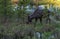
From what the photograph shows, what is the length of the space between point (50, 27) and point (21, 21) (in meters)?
1.51

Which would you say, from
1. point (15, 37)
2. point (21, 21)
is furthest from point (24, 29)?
point (21, 21)

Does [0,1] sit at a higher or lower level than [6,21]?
higher

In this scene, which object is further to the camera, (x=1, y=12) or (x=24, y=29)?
(x=1, y=12)

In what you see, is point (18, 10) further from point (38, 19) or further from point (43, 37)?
point (43, 37)

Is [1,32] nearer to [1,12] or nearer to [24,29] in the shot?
[24,29]

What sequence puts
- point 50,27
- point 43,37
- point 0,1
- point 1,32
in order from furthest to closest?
point 0,1, point 50,27, point 1,32, point 43,37

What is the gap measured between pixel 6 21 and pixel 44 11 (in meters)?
1.42

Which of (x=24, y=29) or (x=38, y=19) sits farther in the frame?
(x=38, y=19)

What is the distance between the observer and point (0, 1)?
8297 mm

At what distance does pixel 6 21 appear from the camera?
8422 mm

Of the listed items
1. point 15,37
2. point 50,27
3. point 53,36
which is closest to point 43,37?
point 53,36

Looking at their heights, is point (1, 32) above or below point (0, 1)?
below

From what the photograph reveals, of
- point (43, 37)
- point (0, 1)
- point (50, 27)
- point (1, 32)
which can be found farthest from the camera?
point (0, 1)

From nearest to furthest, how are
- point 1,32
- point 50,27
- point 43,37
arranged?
point 43,37 → point 1,32 → point 50,27
